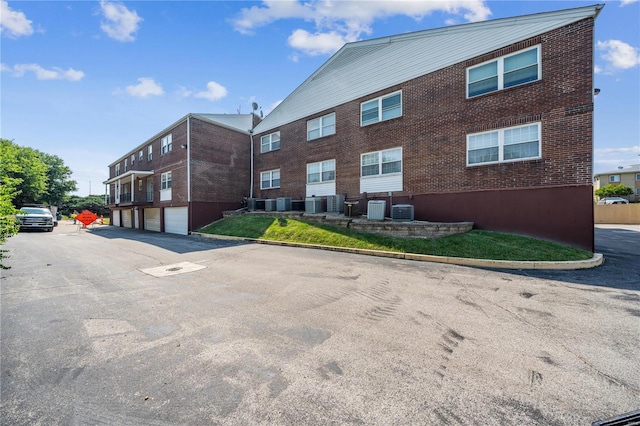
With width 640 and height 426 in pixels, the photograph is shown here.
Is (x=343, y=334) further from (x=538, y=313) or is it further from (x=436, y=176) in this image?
(x=436, y=176)

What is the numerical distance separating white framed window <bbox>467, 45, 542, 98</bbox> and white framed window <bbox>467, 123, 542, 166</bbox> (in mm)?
1898

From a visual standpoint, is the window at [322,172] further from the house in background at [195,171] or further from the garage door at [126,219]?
the garage door at [126,219]

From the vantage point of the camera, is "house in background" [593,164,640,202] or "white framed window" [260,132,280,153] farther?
"house in background" [593,164,640,202]

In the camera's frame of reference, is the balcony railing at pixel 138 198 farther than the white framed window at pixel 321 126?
Yes

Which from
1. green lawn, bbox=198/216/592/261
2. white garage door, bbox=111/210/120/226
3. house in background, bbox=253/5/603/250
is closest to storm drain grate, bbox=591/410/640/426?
green lawn, bbox=198/216/592/261

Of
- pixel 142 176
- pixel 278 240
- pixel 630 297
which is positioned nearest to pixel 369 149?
pixel 278 240

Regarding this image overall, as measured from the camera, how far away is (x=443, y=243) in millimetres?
9906

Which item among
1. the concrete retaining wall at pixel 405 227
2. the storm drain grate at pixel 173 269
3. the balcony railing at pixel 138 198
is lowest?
the storm drain grate at pixel 173 269

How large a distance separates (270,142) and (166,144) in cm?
904

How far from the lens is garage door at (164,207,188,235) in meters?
20.1

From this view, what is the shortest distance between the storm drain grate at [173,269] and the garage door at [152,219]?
17967 millimetres

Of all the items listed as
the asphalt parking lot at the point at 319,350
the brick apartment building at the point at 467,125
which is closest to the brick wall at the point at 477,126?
the brick apartment building at the point at 467,125

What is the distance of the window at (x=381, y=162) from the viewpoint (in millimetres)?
14297

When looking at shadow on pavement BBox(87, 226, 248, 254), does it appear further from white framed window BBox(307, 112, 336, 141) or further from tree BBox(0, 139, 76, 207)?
tree BBox(0, 139, 76, 207)
